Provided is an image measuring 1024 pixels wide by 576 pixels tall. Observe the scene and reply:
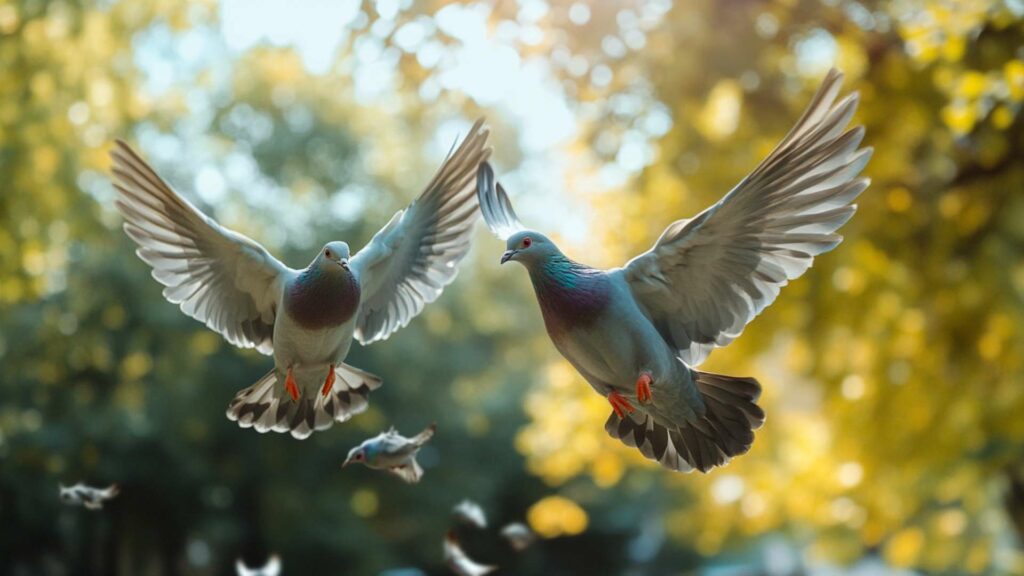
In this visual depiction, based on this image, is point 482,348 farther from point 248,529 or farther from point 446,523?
point 248,529

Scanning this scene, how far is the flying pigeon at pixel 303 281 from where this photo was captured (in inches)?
86.8

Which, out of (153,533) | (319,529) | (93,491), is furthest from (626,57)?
(153,533)

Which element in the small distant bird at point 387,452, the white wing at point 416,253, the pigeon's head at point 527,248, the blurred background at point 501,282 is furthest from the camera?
the blurred background at point 501,282

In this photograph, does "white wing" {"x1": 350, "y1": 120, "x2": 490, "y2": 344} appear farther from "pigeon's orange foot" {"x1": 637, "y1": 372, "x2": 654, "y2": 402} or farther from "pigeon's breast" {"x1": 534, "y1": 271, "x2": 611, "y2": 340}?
"pigeon's orange foot" {"x1": 637, "y1": 372, "x2": 654, "y2": 402}

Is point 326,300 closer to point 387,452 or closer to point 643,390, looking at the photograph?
point 387,452

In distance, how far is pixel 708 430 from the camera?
240 centimetres

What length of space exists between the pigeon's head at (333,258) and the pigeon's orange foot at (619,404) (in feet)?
2.16

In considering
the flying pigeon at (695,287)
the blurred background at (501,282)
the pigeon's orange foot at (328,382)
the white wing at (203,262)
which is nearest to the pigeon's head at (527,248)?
the flying pigeon at (695,287)

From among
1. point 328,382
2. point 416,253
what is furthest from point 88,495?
point 416,253

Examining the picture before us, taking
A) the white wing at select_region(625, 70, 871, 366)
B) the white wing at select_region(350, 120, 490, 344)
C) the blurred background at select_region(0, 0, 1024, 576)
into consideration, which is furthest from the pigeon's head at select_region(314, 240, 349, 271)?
the blurred background at select_region(0, 0, 1024, 576)

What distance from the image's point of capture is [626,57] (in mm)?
6855

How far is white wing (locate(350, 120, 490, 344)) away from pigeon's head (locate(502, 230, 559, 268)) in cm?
34

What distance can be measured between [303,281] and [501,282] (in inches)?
664

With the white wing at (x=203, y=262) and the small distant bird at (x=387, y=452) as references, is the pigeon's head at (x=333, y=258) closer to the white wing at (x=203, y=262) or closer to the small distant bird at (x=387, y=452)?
the white wing at (x=203, y=262)
